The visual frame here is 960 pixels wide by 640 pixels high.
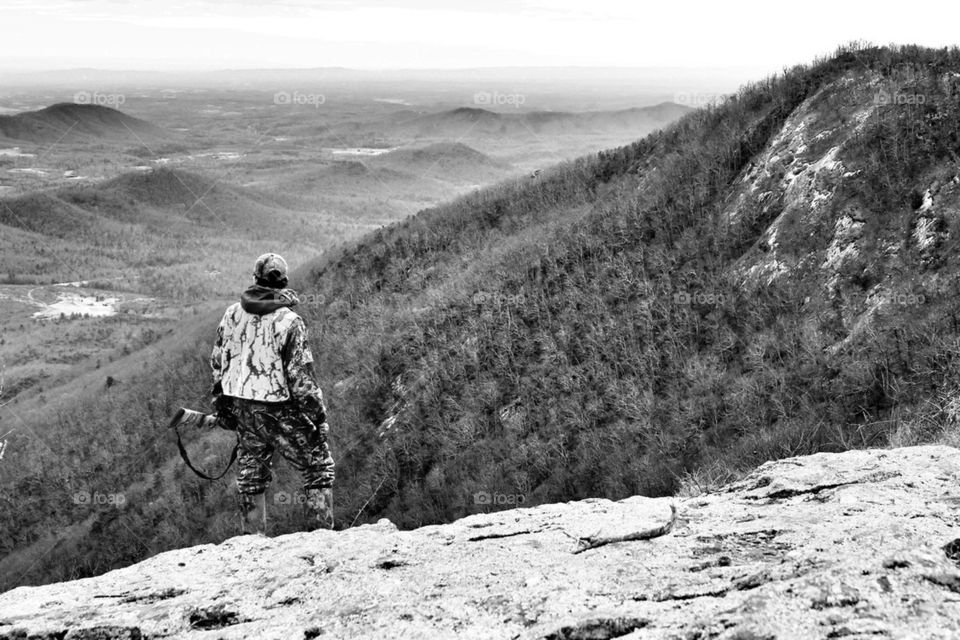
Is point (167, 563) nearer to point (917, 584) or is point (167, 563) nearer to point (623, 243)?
point (917, 584)

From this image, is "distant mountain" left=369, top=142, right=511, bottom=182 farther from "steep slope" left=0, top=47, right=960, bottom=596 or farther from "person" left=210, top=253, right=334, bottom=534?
"person" left=210, top=253, right=334, bottom=534

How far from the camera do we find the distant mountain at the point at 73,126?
542 ft

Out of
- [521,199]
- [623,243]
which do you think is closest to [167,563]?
[623,243]

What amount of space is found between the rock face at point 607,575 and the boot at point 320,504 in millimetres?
1240

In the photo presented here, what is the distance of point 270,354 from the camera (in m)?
5.58

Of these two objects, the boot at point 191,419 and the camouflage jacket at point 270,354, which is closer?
the camouflage jacket at point 270,354

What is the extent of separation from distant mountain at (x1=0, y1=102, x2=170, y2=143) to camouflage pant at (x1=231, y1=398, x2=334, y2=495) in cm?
18921

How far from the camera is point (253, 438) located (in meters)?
5.76

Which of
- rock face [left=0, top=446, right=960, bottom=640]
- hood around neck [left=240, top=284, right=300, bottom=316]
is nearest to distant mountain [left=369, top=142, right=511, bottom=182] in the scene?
hood around neck [left=240, top=284, right=300, bottom=316]

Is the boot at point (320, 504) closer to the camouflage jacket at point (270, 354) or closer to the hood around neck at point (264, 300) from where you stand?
the camouflage jacket at point (270, 354)

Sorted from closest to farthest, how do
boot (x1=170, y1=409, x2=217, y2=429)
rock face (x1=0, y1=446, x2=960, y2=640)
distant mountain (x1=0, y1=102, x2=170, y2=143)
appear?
rock face (x1=0, y1=446, x2=960, y2=640) < boot (x1=170, y1=409, x2=217, y2=429) < distant mountain (x1=0, y1=102, x2=170, y2=143)

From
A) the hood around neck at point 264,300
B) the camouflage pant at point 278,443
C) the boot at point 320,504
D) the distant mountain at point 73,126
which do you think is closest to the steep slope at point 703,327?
the boot at point 320,504

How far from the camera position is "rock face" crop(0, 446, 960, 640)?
7.70ft

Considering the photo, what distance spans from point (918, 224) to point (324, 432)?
21.6 feet
